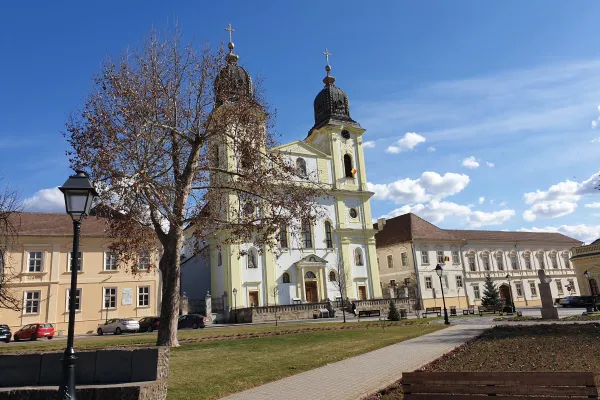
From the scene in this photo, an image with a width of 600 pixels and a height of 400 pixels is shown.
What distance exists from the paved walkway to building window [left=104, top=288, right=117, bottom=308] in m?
29.3

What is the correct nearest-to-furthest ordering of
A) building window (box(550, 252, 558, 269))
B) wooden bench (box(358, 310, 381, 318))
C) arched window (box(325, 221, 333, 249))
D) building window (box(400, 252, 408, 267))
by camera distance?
wooden bench (box(358, 310, 381, 318)) < arched window (box(325, 221, 333, 249)) < building window (box(400, 252, 408, 267)) < building window (box(550, 252, 558, 269))

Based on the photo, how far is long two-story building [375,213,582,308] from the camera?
171 feet

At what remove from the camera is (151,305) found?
38.2m

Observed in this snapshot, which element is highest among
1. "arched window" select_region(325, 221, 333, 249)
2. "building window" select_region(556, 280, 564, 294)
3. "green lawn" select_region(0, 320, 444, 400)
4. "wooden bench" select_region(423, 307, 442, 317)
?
"arched window" select_region(325, 221, 333, 249)

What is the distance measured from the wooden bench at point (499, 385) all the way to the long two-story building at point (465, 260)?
4427 centimetres

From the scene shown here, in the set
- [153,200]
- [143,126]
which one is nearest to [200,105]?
[143,126]

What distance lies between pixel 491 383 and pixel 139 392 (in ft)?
14.7

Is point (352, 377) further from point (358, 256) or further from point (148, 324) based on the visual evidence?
point (358, 256)

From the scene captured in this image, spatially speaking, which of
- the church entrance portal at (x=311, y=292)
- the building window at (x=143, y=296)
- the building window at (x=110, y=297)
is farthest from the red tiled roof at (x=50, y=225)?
the church entrance portal at (x=311, y=292)

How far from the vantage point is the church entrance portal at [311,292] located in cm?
4447

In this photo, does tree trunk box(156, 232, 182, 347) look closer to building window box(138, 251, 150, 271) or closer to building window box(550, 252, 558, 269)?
building window box(138, 251, 150, 271)

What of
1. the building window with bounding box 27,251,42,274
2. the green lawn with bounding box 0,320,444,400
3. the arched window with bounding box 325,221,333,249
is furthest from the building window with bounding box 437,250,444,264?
the building window with bounding box 27,251,42,274

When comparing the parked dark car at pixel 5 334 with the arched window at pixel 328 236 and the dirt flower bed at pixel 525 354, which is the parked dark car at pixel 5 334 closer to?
the arched window at pixel 328 236

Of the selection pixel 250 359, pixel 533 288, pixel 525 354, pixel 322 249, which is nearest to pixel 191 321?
pixel 322 249
